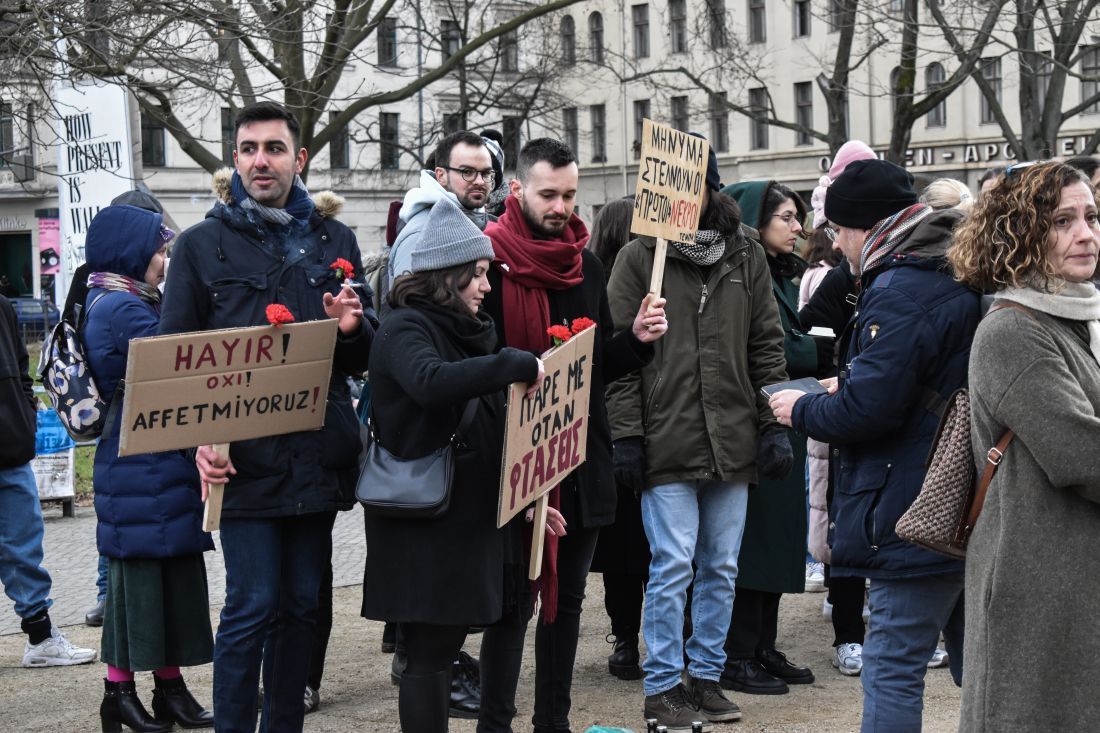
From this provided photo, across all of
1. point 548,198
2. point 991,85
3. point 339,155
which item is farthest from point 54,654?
point 339,155

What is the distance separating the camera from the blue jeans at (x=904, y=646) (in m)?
4.34

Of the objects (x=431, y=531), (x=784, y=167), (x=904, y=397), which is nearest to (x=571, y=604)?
(x=431, y=531)

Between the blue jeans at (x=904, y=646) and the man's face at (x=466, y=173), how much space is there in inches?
106

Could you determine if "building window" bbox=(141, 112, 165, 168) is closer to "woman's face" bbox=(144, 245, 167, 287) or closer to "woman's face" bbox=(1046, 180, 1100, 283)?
"woman's face" bbox=(144, 245, 167, 287)

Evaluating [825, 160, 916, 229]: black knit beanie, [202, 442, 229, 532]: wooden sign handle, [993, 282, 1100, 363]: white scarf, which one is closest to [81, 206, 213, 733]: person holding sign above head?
[202, 442, 229, 532]: wooden sign handle

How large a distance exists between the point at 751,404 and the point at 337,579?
4118mm

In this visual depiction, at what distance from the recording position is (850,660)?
665 cm

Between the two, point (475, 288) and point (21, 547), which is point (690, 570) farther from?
point (21, 547)

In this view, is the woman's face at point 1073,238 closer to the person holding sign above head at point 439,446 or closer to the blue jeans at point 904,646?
the blue jeans at point 904,646

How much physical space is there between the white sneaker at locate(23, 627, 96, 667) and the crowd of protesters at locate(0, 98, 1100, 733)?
0.01 meters

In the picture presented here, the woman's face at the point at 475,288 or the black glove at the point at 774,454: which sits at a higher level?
the woman's face at the point at 475,288

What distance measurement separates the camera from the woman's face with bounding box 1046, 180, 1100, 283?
3848 millimetres

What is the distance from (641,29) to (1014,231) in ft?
163

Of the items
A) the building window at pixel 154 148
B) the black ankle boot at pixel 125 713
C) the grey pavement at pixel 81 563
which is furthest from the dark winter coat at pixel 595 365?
the building window at pixel 154 148
